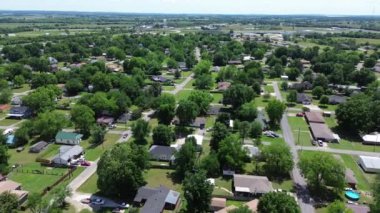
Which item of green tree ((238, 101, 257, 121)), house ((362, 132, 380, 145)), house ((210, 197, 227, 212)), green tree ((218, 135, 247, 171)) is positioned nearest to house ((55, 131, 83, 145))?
green tree ((218, 135, 247, 171))

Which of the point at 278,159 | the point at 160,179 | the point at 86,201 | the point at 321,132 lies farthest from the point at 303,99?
the point at 86,201

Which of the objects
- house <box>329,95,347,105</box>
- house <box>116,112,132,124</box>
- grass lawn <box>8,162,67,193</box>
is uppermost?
house <box>329,95,347,105</box>

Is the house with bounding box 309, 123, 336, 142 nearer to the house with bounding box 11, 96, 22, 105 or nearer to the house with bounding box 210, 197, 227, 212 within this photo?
the house with bounding box 210, 197, 227, 212

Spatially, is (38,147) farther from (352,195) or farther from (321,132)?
(321,132)

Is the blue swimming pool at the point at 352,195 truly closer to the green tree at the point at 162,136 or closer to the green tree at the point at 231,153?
the green tree at the point at 231,153

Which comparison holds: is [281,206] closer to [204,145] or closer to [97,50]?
[204,145]

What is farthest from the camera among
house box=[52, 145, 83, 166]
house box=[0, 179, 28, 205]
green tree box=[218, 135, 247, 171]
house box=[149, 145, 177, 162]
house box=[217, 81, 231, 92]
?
house box=[217, 81, 231, 92]
